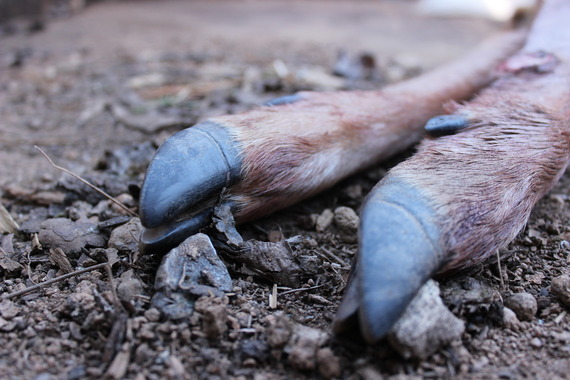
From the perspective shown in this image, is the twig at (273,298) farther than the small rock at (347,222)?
No

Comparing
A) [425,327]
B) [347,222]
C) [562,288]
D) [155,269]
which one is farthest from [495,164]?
[155,269]

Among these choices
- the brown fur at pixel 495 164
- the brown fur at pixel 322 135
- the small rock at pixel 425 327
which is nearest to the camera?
the small rock at pixel 425 327

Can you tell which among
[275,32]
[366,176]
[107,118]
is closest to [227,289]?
[366,176]

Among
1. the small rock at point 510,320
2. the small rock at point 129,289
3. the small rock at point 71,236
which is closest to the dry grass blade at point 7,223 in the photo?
the small rock at point 71,236

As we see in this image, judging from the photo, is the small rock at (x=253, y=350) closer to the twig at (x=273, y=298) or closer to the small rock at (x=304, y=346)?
the small rock at (x=304, y=346)

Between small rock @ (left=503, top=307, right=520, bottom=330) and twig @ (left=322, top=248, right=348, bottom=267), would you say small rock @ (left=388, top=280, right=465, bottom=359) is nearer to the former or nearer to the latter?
small rock @ (left=503, top=307, right=520, bottom=330)

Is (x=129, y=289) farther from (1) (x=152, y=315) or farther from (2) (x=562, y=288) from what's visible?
(2) (x=562, y=288)
